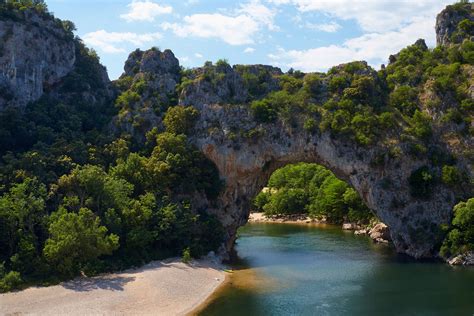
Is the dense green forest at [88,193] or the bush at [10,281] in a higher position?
the dense green forest at [88,193]

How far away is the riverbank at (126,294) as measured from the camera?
129 feet

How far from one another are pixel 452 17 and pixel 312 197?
39.7 meters

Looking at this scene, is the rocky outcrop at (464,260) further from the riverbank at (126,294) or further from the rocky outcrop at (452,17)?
the rocky outcrop at (452,17)

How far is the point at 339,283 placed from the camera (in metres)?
48.7

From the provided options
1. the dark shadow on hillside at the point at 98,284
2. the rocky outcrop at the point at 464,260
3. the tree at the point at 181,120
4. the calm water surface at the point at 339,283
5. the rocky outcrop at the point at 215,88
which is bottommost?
the calm water surface at the point at 339,283

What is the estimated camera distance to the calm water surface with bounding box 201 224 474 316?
1620 inches

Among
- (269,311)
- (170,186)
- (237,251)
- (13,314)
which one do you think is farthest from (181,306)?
(237,251)

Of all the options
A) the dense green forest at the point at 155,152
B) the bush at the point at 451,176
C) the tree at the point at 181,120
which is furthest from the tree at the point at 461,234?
the tree at the point at 181,120

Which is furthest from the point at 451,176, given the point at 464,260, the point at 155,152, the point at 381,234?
the point at 155,152

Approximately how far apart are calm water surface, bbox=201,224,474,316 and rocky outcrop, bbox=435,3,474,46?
39172 millimetres

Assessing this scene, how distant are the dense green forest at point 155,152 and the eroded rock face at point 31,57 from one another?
1.63 metres

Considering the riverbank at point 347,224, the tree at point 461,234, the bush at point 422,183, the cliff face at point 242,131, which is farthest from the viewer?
the riverbank at point 347,224

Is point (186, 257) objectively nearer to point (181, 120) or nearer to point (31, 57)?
point (181, 120)

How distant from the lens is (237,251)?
222 ft
